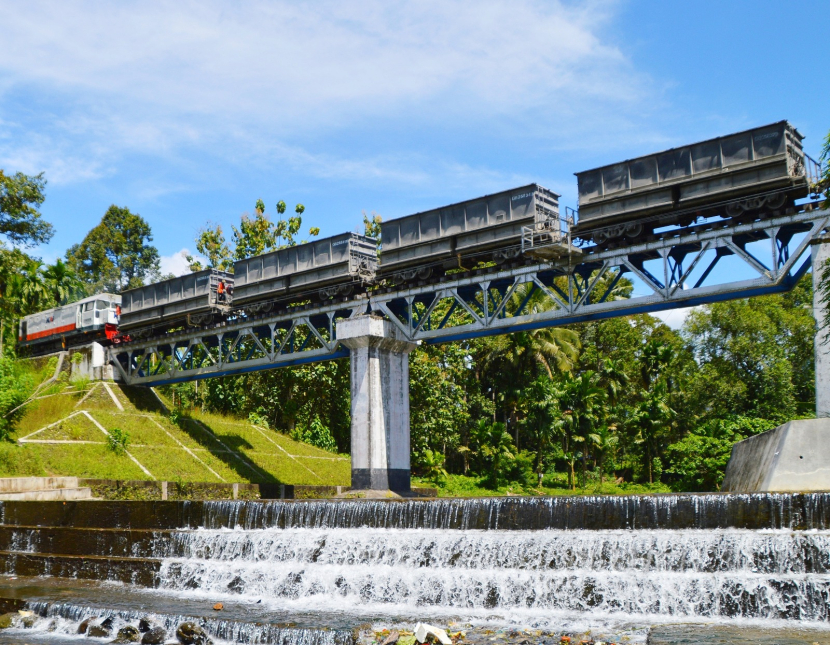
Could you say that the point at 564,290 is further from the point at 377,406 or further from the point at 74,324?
the point at 74,324

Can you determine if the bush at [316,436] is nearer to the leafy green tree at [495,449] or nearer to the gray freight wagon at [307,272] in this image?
the leafy green tree at [495,449]

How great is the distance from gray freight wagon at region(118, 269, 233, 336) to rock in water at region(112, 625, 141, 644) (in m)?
24.0

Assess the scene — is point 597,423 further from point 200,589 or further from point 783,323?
point 200,589

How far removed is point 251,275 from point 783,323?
34174 mm

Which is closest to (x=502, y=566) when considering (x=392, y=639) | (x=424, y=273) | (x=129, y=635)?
(x=392, y=639)

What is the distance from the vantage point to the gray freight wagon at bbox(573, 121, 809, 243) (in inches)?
886

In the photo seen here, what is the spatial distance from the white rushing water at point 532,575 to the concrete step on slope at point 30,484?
10.3m

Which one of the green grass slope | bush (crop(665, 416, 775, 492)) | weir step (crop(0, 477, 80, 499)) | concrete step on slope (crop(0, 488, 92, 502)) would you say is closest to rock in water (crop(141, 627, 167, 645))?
concrete step on slope (crop(0, 488, 92, 502))

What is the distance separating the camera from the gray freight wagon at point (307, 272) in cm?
3184

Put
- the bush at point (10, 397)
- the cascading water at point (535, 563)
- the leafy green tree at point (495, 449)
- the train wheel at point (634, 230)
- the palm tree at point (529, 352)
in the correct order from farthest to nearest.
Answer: the palm tree at point (529, 352) → the leafy green tree at point (495, 449) → the bush at point (10, 397) → the train wheel at point (634, 230) → the cascading water at point (535, 563)

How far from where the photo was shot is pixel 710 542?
1452 centimetres

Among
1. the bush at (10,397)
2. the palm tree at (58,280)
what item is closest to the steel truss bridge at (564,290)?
the bush at (10,397)

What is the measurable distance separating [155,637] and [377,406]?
1769 centimetres

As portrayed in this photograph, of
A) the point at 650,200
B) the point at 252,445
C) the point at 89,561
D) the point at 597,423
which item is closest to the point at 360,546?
the point at 89,561
